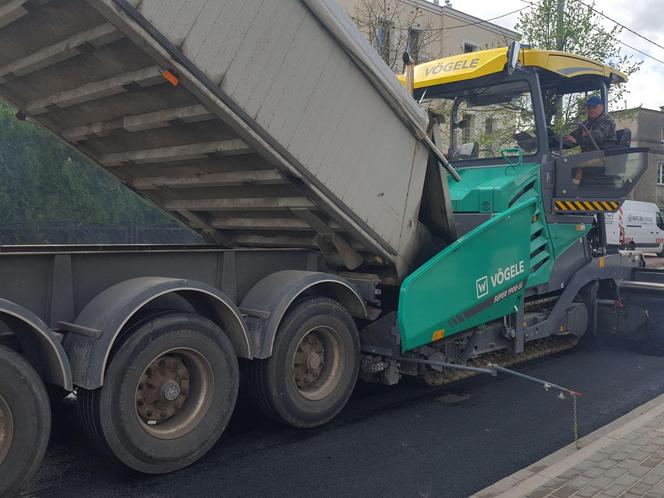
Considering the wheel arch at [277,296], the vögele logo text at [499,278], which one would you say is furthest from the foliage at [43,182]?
the vögele logo text at [499,278]

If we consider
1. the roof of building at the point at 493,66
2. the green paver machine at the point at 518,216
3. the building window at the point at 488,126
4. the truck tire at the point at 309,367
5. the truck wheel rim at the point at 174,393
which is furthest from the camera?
the building window at the point at 488,126

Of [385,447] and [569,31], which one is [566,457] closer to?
[385,447]

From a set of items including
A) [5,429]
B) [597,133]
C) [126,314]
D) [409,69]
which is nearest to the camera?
[5,429]

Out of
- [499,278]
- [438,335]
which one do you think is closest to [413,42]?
[499,278]

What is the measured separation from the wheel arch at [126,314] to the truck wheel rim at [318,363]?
62 centimetres

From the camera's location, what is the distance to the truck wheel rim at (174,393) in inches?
151

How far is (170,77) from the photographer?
10.9ft

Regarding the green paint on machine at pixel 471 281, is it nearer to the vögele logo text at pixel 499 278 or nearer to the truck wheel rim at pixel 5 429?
the vögele logo text at pixel 499 278

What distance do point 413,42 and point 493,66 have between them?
12.4 metres

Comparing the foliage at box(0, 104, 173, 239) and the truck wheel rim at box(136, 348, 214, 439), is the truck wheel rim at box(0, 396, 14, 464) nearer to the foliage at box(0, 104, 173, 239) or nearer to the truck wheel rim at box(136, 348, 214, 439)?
the truck wheel rim at box(136, 348, 214, 439)

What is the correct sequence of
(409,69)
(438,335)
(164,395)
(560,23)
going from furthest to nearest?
1. (560,23)
2. (409,69)
3. (438,335)
4. (164,395)

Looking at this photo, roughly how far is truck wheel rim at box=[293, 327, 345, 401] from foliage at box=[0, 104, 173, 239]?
42.1 feet

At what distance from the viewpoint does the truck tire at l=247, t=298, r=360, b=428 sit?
443cm

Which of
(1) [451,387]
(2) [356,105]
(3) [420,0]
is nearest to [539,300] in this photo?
(1) [451,387]
